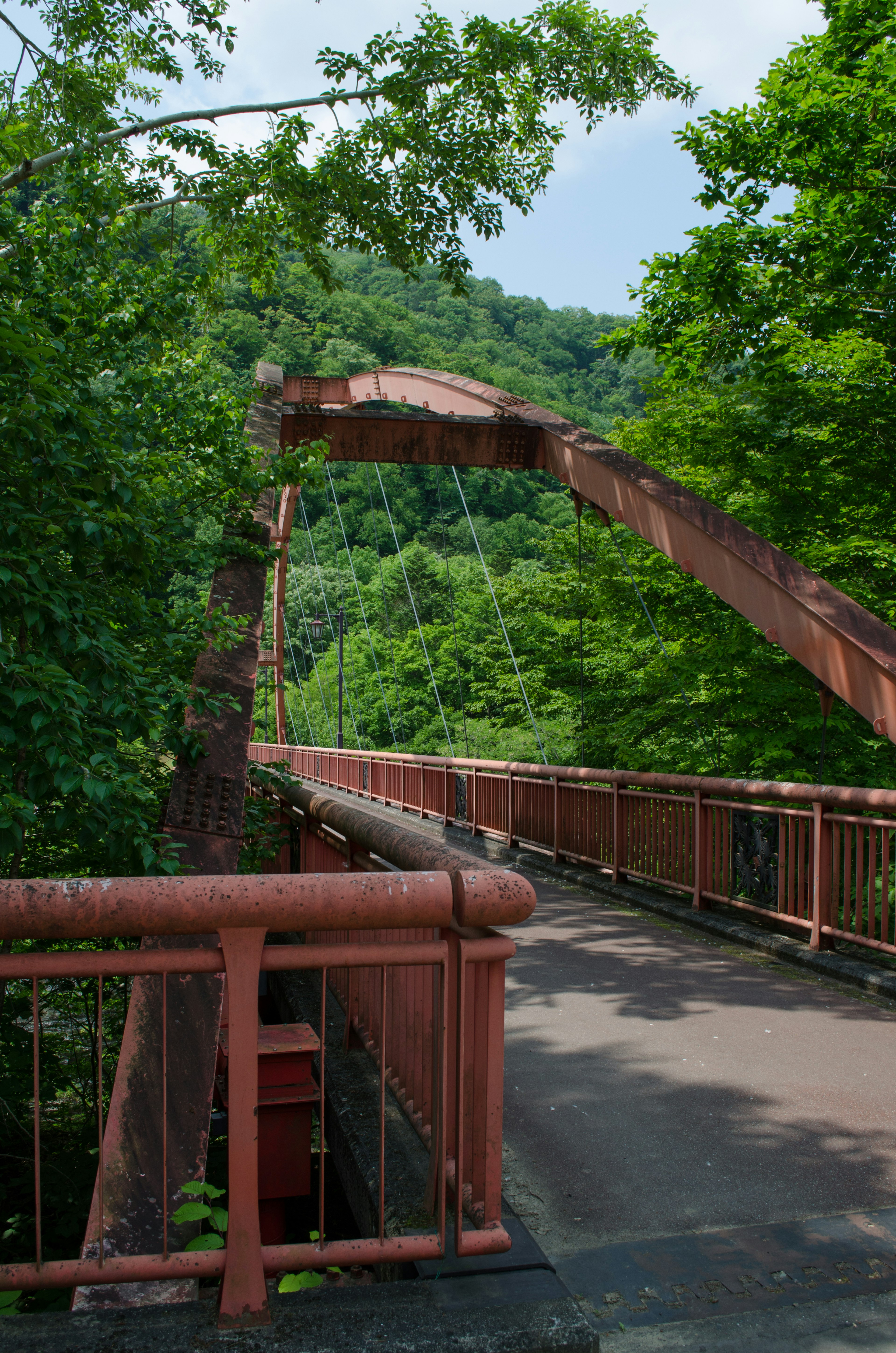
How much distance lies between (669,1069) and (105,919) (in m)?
2.84

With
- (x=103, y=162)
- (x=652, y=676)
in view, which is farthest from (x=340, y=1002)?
(x=652, y=676)

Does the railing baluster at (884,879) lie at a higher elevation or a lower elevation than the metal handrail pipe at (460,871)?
lower

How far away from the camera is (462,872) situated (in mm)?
2152

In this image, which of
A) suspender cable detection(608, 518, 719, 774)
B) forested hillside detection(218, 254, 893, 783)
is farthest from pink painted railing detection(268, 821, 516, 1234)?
suspender cable detection(608, 518, 719, 774)

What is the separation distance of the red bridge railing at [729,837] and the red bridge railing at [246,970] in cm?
340

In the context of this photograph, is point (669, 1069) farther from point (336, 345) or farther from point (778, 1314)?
point (336, 345)

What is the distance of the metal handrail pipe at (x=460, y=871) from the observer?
2.09m

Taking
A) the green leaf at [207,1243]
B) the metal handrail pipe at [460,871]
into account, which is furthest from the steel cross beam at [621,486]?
the green leaf at [207,1243]

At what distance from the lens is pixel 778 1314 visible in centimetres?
221

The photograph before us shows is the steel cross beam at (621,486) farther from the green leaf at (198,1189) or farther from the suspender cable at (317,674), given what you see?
the suspender cable at (317,674)

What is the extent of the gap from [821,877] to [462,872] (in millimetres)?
4112

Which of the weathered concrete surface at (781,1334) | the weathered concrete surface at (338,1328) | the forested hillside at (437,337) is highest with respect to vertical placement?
the forested hillside at (437,337)

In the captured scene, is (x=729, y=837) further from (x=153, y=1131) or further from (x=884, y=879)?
(x=153, y=1131)

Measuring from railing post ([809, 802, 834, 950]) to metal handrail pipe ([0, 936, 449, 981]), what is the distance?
409cm
